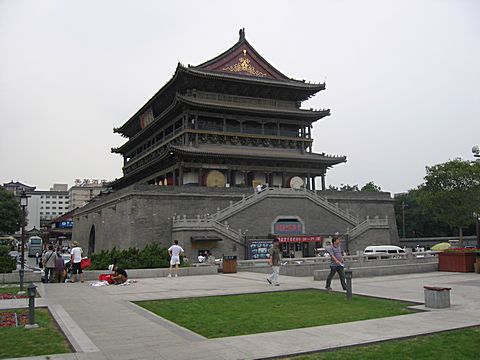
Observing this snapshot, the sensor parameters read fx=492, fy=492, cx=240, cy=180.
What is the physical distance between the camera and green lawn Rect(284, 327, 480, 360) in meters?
7.01

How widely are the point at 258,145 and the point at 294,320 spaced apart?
1576 inches

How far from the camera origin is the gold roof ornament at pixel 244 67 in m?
51.8

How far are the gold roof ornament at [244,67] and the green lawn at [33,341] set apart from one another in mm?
44478

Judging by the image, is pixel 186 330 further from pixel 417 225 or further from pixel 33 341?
pixel 417 225

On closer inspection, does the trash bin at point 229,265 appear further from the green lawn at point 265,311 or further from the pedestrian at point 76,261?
the green lawn at point 265,311

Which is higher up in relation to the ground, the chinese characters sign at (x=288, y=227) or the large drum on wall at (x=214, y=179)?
the large drum on wall at (x=214, y=179)

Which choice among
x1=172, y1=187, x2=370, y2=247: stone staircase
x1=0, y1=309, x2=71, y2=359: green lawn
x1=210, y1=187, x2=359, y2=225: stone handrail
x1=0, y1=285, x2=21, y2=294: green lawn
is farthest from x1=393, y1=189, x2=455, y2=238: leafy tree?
x1=0, y1=309, x2=71, y2=359: green lawn

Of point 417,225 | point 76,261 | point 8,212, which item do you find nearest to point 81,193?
point 8,212

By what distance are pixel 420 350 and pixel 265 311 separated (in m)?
4.38

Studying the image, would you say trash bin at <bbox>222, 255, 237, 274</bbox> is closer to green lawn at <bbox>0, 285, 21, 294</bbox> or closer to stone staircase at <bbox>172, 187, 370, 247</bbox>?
green lawn at <bbox>0, 285, 21, 294</bbox>

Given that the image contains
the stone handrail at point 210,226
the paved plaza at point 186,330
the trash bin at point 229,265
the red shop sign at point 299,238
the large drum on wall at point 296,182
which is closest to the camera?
the paved plaza at point 186,330

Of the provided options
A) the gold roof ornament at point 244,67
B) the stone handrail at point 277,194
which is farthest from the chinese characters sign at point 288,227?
the gold roof ornament at point 244,67

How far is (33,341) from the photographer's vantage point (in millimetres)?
8234

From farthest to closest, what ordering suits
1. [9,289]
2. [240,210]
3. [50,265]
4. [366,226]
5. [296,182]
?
1. [296,182]
2. [366,226]
3. [240,210]
4. [50,265]
5. [9,289]
